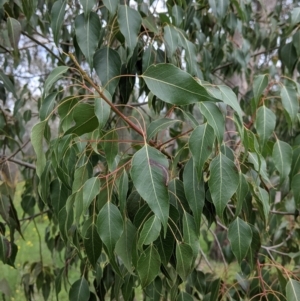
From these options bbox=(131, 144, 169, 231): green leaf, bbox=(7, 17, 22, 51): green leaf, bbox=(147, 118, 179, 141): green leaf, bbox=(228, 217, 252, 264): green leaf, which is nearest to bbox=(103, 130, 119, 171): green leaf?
bbox=(147, 118, 179, 141): green leaf

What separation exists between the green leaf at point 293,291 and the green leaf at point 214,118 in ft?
1.74

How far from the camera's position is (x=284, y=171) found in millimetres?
1233

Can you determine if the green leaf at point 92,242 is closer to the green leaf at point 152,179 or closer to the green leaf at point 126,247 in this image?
the green leaf at point 126,247

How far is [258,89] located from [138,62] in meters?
0.52

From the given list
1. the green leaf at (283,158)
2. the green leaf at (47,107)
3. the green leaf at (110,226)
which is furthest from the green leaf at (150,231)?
the green leaf at (283,158)

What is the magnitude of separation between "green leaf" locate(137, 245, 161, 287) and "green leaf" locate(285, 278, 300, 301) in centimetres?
42

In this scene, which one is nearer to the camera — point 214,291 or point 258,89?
point 258,89

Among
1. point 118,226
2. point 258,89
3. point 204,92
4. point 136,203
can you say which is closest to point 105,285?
point 136,203

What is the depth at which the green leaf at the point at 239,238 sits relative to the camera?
1135mm

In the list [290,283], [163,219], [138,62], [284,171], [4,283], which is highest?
[138,62]

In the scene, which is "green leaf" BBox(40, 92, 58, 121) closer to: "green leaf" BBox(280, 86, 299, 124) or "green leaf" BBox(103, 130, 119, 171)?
"green leaf" BBox(103, 130, 119, 171)

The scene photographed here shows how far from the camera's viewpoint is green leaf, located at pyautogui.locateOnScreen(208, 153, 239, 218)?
0.96 meters

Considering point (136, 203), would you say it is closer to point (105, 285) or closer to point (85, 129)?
point (85, 129)

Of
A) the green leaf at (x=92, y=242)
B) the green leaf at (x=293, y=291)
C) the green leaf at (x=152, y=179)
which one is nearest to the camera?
the green leaf at (x=152, y=179)
